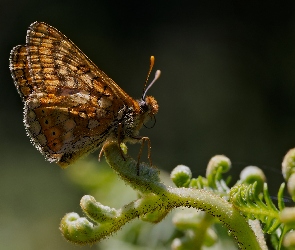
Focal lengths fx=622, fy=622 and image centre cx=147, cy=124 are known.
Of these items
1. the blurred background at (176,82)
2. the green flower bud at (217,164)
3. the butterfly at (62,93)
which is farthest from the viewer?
the blurred background at (176,82)

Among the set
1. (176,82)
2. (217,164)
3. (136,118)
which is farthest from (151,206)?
(176,82)

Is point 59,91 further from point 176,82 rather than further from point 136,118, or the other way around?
point 176,82

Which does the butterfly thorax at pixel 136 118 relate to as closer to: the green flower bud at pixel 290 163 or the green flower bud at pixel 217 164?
the green flower bud at pixel 217 164

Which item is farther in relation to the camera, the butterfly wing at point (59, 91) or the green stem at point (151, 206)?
the butterfly wing at point (59, 91)

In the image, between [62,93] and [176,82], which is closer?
[62,93]

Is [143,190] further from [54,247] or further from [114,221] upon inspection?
[54,247]

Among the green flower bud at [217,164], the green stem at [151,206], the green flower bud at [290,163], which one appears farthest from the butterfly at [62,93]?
the green flower bud at [290,163]

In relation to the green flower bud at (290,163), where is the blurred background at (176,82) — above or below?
below

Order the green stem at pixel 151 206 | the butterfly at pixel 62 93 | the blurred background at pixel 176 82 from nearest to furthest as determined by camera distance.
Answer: the green stem at pixel 151 206 < the butterfly at pixel 62 93 < the blurred background at pixel 176 82
